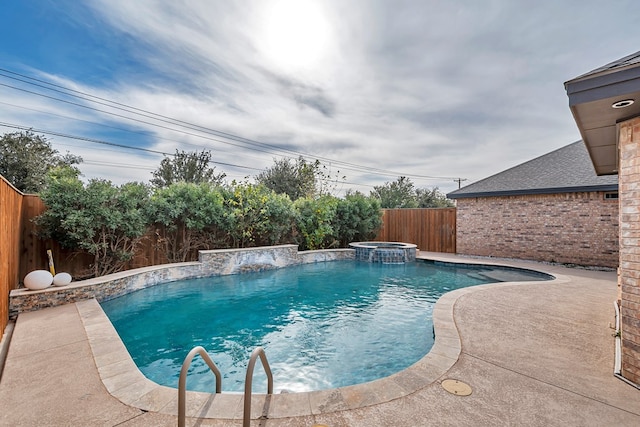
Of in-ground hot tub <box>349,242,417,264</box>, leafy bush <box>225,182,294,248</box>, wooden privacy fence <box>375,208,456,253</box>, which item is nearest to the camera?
leafy bush <box>225,182,294,248</box>

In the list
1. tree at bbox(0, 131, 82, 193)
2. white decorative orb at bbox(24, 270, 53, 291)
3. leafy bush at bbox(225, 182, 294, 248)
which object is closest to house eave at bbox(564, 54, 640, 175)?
white decorative orb at bbox(24, 270, 53, 291)

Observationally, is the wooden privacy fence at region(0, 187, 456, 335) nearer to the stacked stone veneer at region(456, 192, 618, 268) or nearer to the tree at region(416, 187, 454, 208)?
the stacked stone veneer at region(456, 192, 618, 268)

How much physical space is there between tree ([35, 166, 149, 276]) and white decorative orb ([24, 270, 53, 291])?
195 centimetres

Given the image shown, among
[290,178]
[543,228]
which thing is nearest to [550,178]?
[543,228]

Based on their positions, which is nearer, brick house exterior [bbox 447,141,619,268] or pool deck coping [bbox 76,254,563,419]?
pool deck coping [bbox 76,254,563,419]

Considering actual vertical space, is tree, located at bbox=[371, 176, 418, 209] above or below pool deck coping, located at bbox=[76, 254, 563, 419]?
above

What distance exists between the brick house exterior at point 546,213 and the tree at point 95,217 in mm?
13088

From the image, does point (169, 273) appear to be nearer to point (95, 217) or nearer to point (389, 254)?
point (95, 217)

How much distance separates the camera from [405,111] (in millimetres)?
12109

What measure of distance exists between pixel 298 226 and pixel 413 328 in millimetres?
8565

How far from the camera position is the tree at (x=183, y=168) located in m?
25.4

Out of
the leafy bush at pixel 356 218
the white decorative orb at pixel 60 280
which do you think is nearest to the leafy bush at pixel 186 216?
the white decorative orb at pixel 60 280

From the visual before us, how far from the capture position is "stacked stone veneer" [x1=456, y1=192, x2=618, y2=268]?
1005 cm

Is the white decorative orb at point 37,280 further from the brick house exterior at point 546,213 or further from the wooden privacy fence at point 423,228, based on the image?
the brick house exterior at point 546,213
